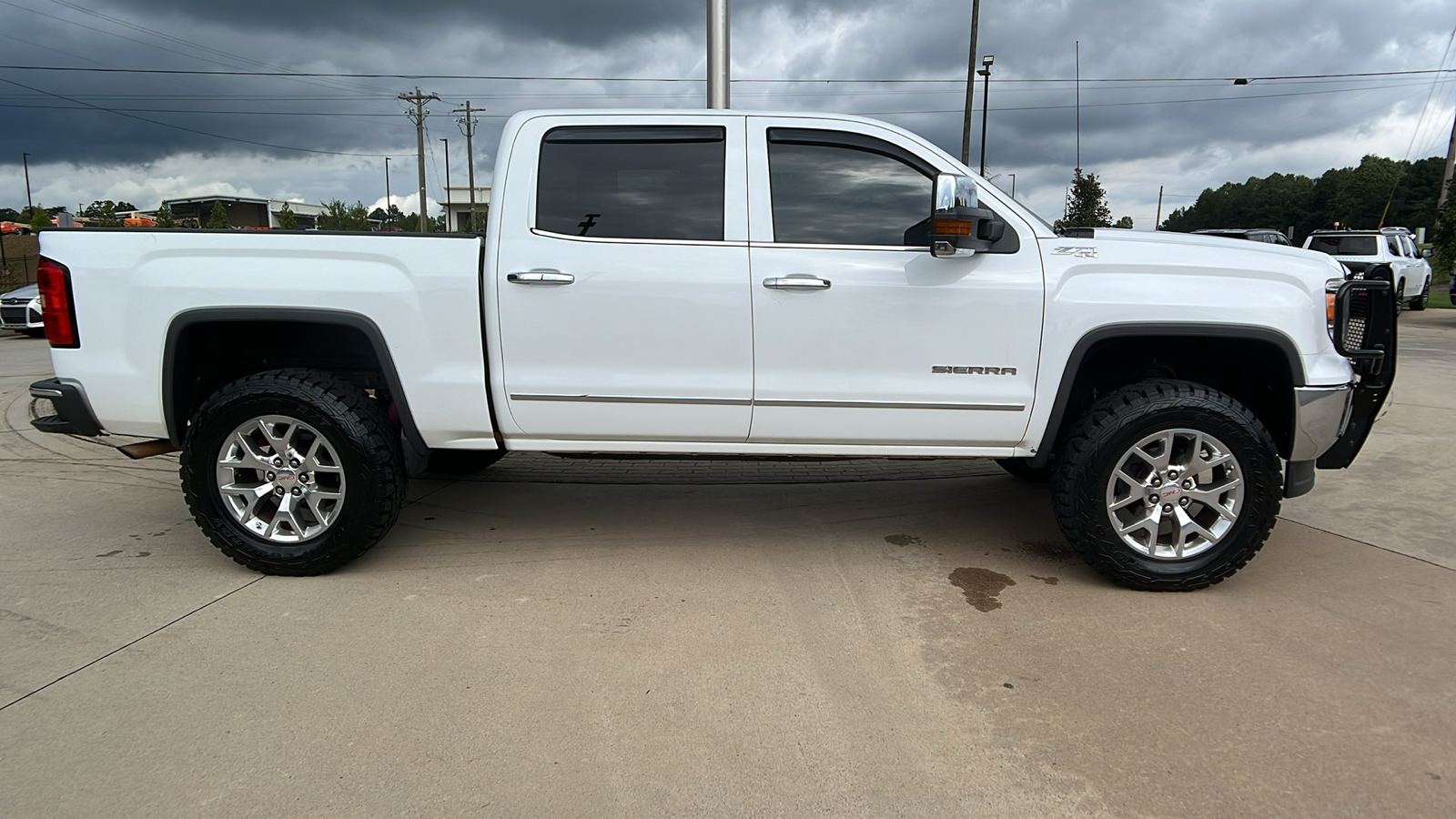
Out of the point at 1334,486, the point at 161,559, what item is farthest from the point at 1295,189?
the point at 161,559

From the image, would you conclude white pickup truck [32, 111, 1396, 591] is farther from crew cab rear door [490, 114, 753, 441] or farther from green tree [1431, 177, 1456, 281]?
green tree [1431, 177, 1456, 281]

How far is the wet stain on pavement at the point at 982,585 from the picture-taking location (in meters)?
3.59

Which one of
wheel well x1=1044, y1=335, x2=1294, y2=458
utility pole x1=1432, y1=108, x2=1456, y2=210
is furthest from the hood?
utility pole x1=1432, y1=108, x2=1456, y2=210

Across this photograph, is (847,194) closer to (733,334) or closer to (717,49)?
(733,334)

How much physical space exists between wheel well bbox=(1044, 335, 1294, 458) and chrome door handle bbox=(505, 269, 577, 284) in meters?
2.18

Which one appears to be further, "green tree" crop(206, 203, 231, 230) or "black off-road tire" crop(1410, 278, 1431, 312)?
"black off-road tire" crop(1410, 278, 1431, 312)

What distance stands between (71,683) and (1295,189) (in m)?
95.8

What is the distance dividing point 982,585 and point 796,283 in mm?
1593

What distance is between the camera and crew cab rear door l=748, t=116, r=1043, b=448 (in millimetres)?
3584

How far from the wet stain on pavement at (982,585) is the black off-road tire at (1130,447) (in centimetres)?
38

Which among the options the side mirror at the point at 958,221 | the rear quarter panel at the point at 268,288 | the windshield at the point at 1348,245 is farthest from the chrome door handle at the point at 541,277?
the windshield at the point at 1348,245

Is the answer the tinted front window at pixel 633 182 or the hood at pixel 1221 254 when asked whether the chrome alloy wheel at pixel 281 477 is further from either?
the hood at pixel 1221 254

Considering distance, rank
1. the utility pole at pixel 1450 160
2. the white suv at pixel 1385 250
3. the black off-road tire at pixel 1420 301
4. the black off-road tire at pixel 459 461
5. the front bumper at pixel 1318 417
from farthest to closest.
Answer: the utility pole at pixel 1450 160
the black off-road tire at pixel 1420 301
the white suv at pixel 1385 250
the black off-road tire at pixel 459 461
the front bumper at pixel 1318 417

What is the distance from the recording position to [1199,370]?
4090mm
